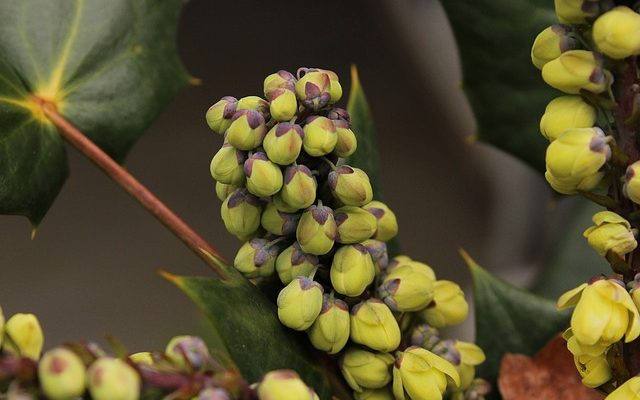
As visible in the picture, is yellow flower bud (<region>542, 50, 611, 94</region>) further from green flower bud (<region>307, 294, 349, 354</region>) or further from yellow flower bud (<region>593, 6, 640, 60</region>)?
green flower bud (<region>307, 294, 349, 354</region>)

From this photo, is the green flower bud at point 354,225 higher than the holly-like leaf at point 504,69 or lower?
higher

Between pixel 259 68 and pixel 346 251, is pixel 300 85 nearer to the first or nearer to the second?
pixel 346 251

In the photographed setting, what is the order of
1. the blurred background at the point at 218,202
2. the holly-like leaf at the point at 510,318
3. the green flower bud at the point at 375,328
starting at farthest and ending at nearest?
1. the blurred background at the point at 218,202
2. the holly-like leaf at the point at 510,318
3. the green flower bud at the point at 375,328

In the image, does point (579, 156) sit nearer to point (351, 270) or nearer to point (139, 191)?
point (351, 270)

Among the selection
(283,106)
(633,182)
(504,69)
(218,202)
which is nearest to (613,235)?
(633,182)

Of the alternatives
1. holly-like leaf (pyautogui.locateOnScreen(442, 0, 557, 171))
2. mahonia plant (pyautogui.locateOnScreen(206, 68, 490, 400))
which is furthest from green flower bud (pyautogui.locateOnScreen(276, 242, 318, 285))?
holly-like leaf (pyautogui.locateOnScreen(442, 0, 557, 171))

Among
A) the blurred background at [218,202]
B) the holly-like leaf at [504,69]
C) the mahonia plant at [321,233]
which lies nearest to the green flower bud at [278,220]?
the mahonia plant at [321,233]

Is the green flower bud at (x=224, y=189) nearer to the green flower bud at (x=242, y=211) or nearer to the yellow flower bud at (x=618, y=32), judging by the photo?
the green flower bud at (x=242, y=211)
